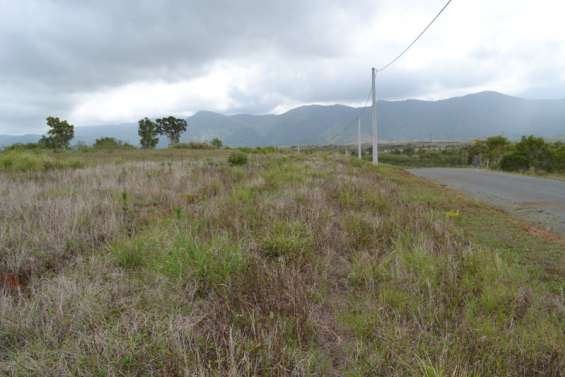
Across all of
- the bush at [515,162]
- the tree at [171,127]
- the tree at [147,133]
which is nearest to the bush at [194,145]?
the tree at [147,133]

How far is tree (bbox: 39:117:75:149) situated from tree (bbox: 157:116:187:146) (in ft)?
50.7

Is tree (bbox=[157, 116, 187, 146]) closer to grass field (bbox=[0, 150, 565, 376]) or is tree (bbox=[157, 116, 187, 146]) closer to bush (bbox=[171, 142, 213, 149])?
bush (bbox=[171, 142, 213, 149])

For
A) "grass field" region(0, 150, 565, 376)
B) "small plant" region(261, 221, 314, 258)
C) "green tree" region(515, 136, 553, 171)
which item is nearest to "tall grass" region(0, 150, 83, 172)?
"grass field" region(0, 150, 565, 376)

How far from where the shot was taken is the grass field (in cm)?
163

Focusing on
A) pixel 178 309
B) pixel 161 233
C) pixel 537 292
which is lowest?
pixel 537 292

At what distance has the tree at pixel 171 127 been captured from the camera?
48.2 meters

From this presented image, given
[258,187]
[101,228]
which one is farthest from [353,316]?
[258,187]

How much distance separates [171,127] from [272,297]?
52481mm

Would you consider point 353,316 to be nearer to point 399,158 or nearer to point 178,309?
point 178,309

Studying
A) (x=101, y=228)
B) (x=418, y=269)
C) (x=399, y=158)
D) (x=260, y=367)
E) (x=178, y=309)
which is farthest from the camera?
(x=399, y=158)

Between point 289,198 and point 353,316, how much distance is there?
3558 mm

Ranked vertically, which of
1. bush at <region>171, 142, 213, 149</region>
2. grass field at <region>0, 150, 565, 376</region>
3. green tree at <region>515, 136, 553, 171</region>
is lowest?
grass field at <region>0, 150, 565, 376</region>

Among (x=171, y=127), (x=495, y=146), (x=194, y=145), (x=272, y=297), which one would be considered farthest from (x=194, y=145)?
(x=495, y=146)

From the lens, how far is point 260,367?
159 cm
